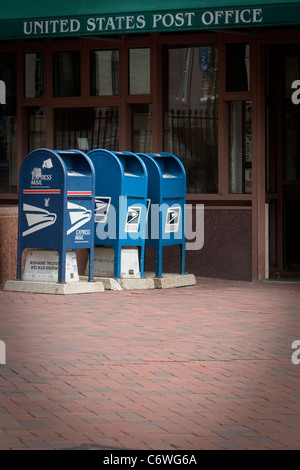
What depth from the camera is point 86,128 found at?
1527 centimetres

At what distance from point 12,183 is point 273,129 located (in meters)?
3.82

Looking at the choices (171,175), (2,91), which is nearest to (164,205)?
(171,175)

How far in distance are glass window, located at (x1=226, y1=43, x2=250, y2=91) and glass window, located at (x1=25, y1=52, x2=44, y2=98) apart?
2.81 metres

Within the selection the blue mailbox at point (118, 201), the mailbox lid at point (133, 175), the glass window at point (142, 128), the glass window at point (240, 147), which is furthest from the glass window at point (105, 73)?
the blue mailbox at point (118, 201)

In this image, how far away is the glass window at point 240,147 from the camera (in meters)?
14.2

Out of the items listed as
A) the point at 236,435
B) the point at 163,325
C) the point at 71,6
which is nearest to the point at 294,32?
the point at 71,6

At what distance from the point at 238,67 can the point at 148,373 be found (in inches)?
295

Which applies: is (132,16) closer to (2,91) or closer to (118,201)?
(118,201)

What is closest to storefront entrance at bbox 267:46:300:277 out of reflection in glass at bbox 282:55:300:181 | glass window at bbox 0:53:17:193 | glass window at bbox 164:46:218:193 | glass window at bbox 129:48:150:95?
reflection in glass at bbox 282:55:300:181

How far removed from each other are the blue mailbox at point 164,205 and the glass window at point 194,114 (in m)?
0.98

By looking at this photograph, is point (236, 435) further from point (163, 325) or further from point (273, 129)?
point (273, 129)

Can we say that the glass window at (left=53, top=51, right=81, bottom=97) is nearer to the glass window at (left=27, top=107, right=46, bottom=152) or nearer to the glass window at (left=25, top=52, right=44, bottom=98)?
the glass window at (left=25, top=52, right=44, bottom=98)

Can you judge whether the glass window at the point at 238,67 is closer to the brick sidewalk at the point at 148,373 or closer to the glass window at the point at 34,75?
the glass window at the point at 34,75
